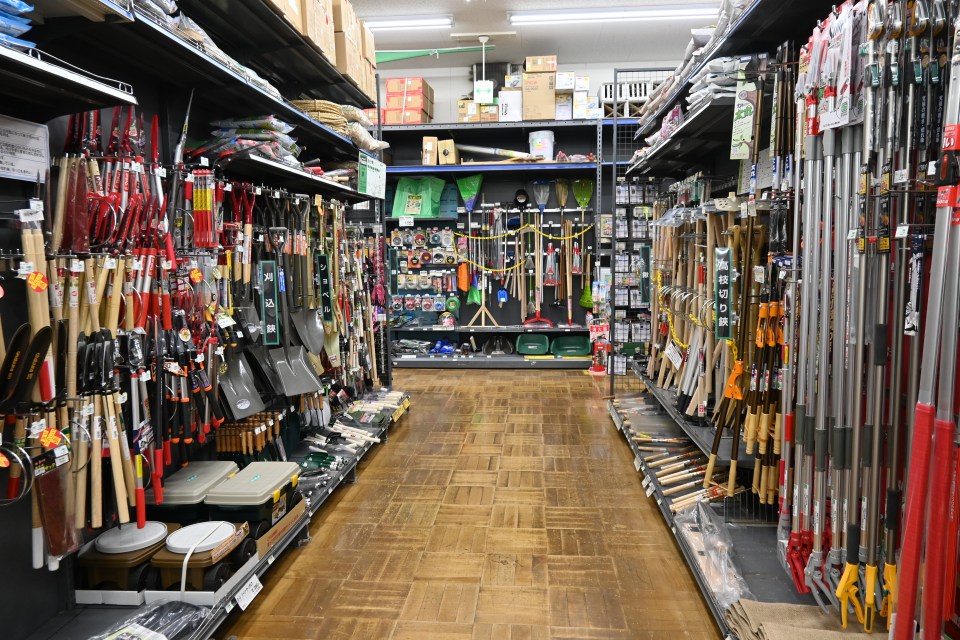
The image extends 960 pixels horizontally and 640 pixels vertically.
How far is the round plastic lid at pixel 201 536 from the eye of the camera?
7.85 ft

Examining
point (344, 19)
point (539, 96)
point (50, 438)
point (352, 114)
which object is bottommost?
point (50, 438)

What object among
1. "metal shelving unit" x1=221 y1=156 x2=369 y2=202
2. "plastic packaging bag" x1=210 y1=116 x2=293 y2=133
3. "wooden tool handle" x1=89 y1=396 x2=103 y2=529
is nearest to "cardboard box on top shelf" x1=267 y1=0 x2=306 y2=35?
"plastic packaging bag" x1=210 y1=116 x2=293 y2=133

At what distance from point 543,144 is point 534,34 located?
4.58 feet

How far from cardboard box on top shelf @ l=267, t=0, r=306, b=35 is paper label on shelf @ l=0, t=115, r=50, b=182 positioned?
4.62 feet

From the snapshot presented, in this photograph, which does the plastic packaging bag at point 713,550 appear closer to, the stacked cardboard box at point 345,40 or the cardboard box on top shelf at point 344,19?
the stacked cardboard box at point 345,40

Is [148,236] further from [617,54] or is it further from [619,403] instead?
[617,54]

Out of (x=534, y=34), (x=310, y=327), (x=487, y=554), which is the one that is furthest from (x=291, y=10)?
(x=534, y=34)

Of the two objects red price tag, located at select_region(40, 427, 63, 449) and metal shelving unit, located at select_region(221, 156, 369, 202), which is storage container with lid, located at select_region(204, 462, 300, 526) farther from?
metal shelving unit, located at select_region(221, 156, 369, 202)

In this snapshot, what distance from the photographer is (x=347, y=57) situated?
443 centimetres

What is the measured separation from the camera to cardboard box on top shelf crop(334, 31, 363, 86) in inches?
173

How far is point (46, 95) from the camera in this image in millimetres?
2016

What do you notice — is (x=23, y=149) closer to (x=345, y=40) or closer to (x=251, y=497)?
(x=251, y=497)

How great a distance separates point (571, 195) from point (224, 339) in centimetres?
622

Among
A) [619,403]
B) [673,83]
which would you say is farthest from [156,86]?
[619,403]
